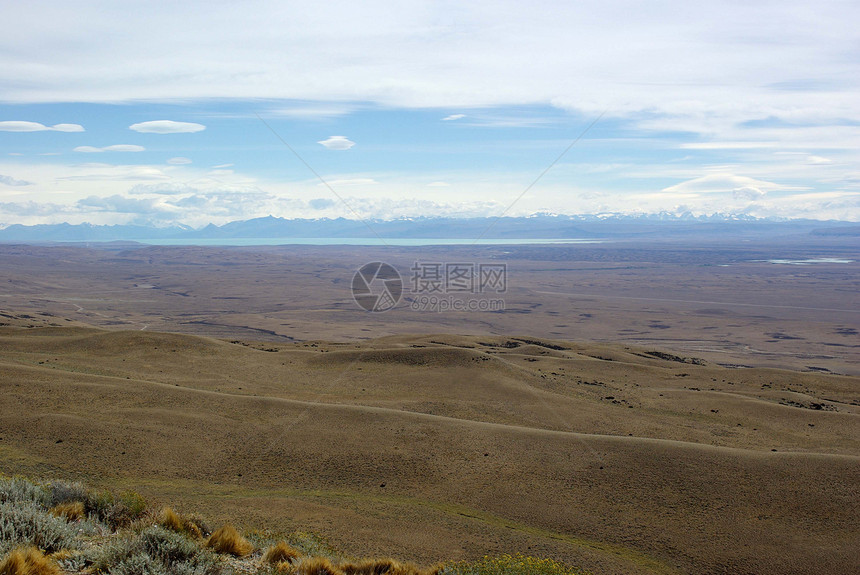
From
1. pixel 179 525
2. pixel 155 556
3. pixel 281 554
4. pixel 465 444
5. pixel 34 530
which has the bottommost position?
pixel 465 444

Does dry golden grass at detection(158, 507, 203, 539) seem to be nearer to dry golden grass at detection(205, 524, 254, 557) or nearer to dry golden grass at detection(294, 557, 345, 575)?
dry golden grass at detection(205, 524, 254, 557)

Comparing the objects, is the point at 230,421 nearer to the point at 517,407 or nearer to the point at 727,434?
the point at 517,407

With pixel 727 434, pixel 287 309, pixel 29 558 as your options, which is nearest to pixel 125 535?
pixel 29 558

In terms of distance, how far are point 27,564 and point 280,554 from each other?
3.40 m

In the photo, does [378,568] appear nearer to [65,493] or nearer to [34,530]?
[34,530]

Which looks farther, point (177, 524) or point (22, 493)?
point (22, 493)

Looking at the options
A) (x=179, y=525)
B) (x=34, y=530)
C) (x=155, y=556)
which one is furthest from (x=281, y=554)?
(x=34, y=530)

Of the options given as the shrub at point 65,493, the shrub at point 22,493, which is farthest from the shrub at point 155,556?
the shrub at point 65,493

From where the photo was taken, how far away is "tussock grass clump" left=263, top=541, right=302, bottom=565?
8.92m

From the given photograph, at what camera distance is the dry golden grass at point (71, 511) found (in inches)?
373

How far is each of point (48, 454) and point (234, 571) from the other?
8.80 m

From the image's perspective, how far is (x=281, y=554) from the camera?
909 centimetres

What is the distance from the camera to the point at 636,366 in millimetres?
32969

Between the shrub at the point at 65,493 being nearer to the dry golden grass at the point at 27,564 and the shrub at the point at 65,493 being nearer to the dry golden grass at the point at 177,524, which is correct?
the dry golden grass at the point at 177,524
